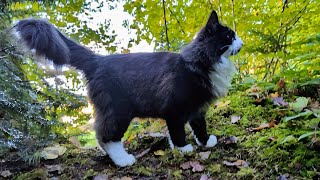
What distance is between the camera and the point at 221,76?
2.54 metres

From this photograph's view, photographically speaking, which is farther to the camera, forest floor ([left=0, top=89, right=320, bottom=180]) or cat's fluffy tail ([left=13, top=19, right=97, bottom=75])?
cat's fluffy tail ([left=13, top=19, right=97, bottom=75])

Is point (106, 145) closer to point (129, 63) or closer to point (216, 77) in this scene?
point (129, 63)

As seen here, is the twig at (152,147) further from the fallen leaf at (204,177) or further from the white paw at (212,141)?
the fallen leaf at (204,177)

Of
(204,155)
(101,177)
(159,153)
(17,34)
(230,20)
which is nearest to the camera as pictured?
(101,177)

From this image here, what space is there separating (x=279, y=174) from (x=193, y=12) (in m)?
2.32

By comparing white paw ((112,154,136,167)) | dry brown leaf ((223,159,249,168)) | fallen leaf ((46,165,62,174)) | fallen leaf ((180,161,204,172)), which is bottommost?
dry brown leaf ((223,159,249,168))

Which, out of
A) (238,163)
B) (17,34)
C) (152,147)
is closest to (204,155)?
(238,163)

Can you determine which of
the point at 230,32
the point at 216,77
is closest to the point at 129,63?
the point at 216,77

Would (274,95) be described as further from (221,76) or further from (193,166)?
(193,166)

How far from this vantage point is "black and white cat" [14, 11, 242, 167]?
94.1 inches

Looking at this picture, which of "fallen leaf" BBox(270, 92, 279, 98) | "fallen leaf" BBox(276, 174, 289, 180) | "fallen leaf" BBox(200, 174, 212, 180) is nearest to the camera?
"fallen leaf" BBox(276, 174, 289, 180)

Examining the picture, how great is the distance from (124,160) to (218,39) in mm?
1204

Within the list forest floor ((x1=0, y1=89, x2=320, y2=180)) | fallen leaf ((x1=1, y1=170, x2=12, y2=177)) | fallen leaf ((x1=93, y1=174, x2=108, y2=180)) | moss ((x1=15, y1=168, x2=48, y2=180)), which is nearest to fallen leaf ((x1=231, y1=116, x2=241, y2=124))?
forest floor ((x1=0, y1=89, x2=320, y2=180))

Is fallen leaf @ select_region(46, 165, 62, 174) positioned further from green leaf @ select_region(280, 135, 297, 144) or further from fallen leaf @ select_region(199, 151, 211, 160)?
green leaf @ select_region(280, 135, 297, 144)
